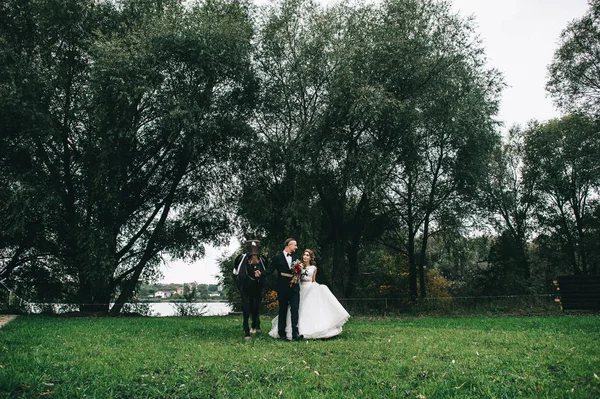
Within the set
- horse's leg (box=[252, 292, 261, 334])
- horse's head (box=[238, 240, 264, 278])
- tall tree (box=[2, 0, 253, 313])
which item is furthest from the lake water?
horse's head (box=[238, 240, 264, 278])

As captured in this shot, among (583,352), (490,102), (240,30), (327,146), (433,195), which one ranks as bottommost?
(583,352)

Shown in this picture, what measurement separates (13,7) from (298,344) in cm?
2306

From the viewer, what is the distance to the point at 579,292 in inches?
900

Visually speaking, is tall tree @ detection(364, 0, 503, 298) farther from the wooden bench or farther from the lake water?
the lake water

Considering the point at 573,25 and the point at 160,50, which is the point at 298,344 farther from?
the point at 573,25

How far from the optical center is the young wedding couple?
10062mm

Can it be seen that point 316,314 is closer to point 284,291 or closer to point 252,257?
point 284,291

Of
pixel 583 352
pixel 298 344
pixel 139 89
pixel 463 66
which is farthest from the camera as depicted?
pixel 463 66

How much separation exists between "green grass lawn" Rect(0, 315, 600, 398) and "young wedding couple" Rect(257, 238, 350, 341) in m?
1.09

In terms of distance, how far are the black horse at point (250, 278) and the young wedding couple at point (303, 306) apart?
0.30 m

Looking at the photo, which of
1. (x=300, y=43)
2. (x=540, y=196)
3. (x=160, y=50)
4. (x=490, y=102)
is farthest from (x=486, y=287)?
(x=160, y=50)

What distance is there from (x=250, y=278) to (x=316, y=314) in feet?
5.80

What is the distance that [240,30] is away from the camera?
70.5 ft

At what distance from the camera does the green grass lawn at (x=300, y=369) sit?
493 cm
